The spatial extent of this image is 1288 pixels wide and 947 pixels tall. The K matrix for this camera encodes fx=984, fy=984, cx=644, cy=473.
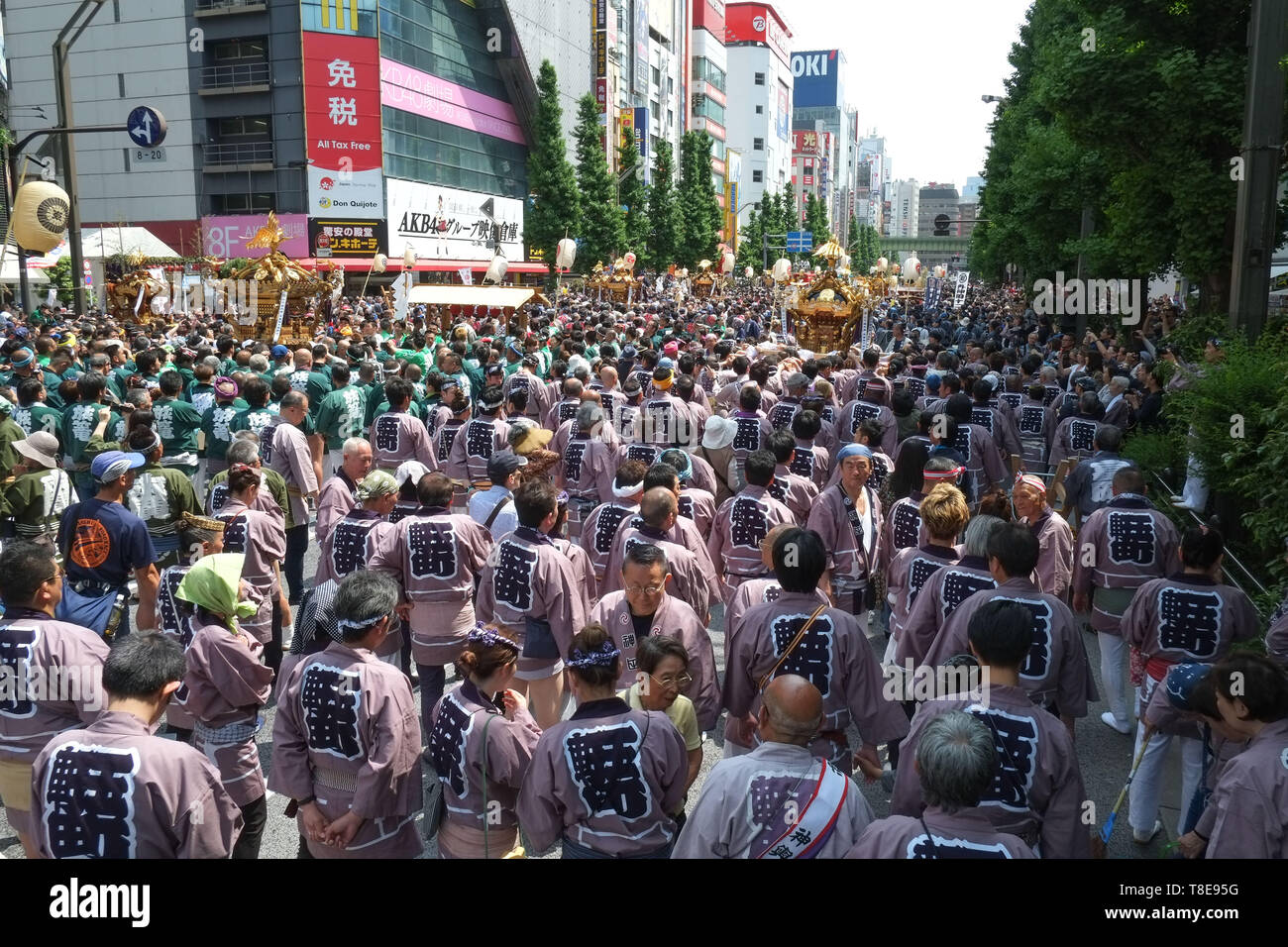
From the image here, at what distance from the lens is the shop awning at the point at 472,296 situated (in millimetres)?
23484

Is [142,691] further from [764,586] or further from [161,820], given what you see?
[764,586]

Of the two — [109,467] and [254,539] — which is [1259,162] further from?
[109,467]

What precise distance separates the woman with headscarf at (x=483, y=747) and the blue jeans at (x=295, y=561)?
514 cm

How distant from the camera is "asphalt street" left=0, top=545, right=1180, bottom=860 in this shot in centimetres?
513

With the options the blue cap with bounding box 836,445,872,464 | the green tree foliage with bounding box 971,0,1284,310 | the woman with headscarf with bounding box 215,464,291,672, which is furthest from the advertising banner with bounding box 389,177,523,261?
the blue cap with bounding box 836,445,872,464

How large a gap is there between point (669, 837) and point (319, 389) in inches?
353

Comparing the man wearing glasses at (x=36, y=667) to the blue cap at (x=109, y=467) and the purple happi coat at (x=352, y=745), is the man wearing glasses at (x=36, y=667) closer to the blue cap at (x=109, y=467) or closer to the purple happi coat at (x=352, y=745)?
the purple happi coat at (x=352, y=745)

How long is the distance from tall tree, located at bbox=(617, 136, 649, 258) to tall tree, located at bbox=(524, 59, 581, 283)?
21.0 feet

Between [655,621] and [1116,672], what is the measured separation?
3.52 meters

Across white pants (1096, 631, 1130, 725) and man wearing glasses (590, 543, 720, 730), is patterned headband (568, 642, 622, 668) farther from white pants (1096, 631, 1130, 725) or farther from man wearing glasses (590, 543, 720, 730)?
white pants (1096, 631, 1130, 725)

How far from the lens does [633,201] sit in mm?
55594

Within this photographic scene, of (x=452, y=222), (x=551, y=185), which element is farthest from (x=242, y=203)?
(x=551, y=185)

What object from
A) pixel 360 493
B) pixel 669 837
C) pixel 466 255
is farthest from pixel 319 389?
pixel 466 255

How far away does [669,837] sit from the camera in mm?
3578
